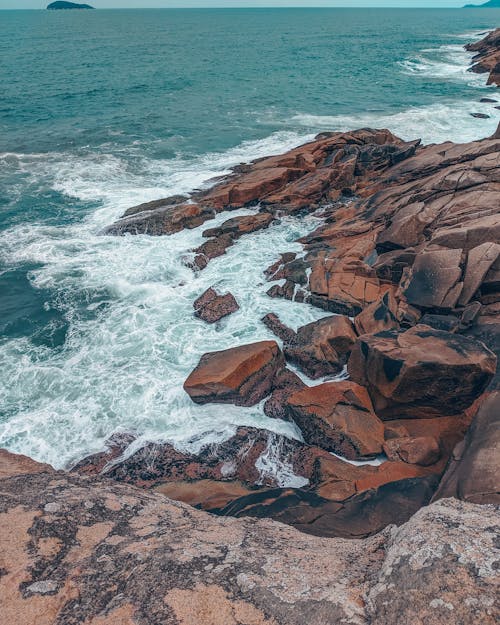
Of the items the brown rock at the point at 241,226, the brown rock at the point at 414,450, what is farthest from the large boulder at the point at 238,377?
the brown rock at the point at 241,226

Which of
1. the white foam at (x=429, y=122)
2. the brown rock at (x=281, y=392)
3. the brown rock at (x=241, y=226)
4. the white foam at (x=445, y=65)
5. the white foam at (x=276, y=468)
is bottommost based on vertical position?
the white foam at (x=276, y=468)

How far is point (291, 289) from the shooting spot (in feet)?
62.0

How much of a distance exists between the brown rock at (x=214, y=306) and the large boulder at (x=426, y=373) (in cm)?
722

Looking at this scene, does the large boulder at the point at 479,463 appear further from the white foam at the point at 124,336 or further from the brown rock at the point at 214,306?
the brown rock at the point at 214,306

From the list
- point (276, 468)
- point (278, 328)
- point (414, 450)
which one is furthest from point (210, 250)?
point (414, 450)

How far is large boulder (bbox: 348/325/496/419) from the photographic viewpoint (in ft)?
37.6

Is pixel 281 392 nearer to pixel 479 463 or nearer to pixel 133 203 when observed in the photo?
pixel 479 463

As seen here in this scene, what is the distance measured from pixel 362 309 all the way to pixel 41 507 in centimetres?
1267

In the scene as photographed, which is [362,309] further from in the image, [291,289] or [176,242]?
[176,242]

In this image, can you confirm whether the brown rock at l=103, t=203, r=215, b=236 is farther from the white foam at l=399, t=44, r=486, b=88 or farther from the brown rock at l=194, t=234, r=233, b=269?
the white foam at l=399, t=44, r=486, b=88

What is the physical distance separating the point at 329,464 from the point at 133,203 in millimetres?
22849

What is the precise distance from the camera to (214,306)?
18656 mm

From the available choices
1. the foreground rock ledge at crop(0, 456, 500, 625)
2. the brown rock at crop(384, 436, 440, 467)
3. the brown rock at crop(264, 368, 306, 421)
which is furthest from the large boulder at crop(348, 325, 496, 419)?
the foreground rock ledge at crop(0, 456, 500, 625)

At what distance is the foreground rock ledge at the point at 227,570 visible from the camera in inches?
195
